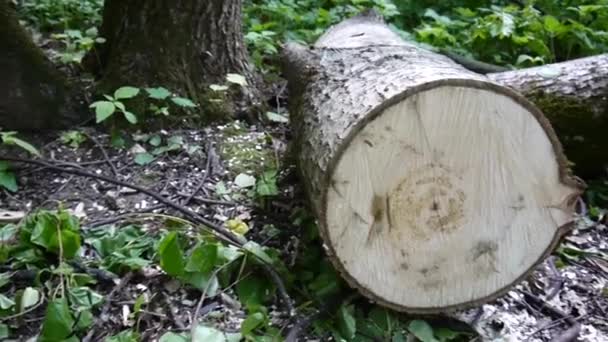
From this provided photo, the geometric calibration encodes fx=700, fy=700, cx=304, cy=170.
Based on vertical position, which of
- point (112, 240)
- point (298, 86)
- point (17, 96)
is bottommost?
point (112, 240)

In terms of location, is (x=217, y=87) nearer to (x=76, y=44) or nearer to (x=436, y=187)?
(x=76, y=44)

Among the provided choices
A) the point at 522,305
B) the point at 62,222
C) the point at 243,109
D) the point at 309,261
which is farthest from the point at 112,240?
the point at 522,305

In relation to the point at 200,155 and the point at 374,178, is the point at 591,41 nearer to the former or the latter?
the point at 200,155

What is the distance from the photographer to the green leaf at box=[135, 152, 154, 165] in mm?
2695

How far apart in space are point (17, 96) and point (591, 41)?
293 cm

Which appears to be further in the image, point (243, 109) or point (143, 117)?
point (243, 109)

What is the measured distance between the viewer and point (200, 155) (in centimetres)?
279

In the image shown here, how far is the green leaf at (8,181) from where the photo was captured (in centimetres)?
245

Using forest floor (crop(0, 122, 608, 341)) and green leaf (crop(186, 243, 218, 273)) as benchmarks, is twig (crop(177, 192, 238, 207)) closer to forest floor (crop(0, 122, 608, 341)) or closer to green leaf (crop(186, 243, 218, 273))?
forest floor (crop(0, 122, 608, 341))

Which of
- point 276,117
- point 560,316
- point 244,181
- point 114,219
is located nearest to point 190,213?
point 114,219

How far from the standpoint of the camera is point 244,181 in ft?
8.64

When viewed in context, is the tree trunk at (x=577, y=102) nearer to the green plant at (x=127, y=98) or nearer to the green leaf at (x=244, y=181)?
the green leaf at (x=244, y=181)

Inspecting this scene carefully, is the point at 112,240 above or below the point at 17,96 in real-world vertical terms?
below

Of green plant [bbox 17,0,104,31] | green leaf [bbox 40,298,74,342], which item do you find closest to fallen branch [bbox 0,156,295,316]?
green leaf [bbox 40,298,74,342]
